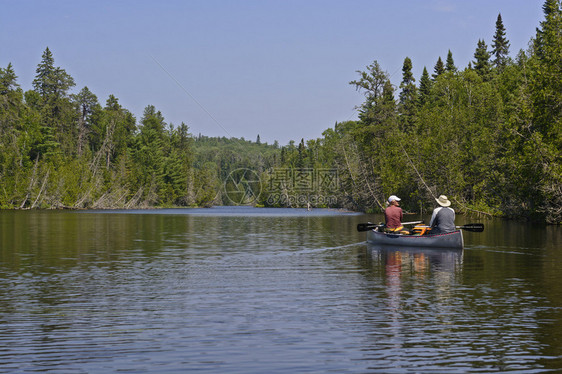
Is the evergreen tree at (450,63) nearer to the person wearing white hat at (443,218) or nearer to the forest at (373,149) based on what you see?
the forest at (373,149)

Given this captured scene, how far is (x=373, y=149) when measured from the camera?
315 ft

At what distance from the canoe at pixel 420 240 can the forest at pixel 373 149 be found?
19.2m

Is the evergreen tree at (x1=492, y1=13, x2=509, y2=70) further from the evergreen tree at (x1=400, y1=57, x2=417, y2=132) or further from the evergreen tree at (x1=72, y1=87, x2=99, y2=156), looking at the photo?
the evergreen tree at (x1=72, y1=87, x2=99, y2=156)

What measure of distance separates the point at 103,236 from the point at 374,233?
63.8ft

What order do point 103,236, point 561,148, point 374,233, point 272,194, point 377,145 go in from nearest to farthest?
point 374,233 < point 103,236 < point 561,148 < point 377,145 < point 272,194

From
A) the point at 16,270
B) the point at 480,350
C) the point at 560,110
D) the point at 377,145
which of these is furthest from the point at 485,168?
the point at 480,350

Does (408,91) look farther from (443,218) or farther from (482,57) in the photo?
(443,218)

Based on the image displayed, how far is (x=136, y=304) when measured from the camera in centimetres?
1598

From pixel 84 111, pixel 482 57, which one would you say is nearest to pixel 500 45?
pixel 482 57

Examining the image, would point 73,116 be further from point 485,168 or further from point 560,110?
point 560,110

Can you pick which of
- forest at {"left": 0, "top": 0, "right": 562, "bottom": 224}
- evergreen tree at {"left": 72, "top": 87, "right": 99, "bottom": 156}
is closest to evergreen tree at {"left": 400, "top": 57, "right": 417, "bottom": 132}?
forest at {"left": 0, "top": 0, "right": 562, "bottom": 224}

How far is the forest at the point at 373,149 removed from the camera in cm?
4991

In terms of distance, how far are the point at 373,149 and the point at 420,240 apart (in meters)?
66.3

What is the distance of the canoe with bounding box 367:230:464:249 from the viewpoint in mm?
29594
